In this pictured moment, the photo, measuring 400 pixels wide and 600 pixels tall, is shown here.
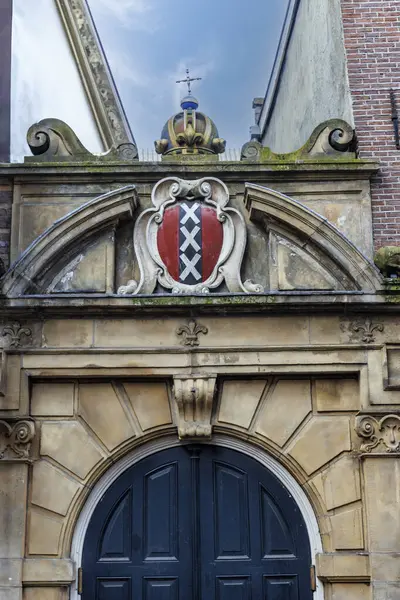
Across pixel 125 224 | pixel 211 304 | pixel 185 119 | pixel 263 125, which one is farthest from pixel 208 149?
pixel 263 125

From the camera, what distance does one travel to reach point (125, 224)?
29.2ft

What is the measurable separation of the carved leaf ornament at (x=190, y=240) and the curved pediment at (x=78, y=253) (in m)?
0.23

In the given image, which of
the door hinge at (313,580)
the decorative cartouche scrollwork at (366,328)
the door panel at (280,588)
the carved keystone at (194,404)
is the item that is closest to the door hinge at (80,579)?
the carved keystone at (194,404)

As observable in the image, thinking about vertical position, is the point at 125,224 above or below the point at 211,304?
above

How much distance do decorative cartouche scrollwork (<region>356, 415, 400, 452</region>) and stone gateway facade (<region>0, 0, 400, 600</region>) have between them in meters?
0.01

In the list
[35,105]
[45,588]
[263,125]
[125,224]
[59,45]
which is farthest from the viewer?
[263,125]

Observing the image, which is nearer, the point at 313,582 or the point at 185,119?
the point at 313,582

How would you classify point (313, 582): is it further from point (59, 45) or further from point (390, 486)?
point (59, 45)

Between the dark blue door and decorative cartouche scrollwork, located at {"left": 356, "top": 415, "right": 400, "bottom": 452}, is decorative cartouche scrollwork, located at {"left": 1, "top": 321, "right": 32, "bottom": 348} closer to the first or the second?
the dark blue door

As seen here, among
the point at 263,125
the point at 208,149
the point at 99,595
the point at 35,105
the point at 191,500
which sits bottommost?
the point at 99,595

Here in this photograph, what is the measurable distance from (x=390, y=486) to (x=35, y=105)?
20.9ft

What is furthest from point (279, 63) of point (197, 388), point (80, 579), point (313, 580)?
point (80, 579)

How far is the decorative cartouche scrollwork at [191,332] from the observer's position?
27.6 ft

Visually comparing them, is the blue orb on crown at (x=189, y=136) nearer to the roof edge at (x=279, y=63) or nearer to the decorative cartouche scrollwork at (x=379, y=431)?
the decorative cartouche scrollwork at (x=379, y=431)
